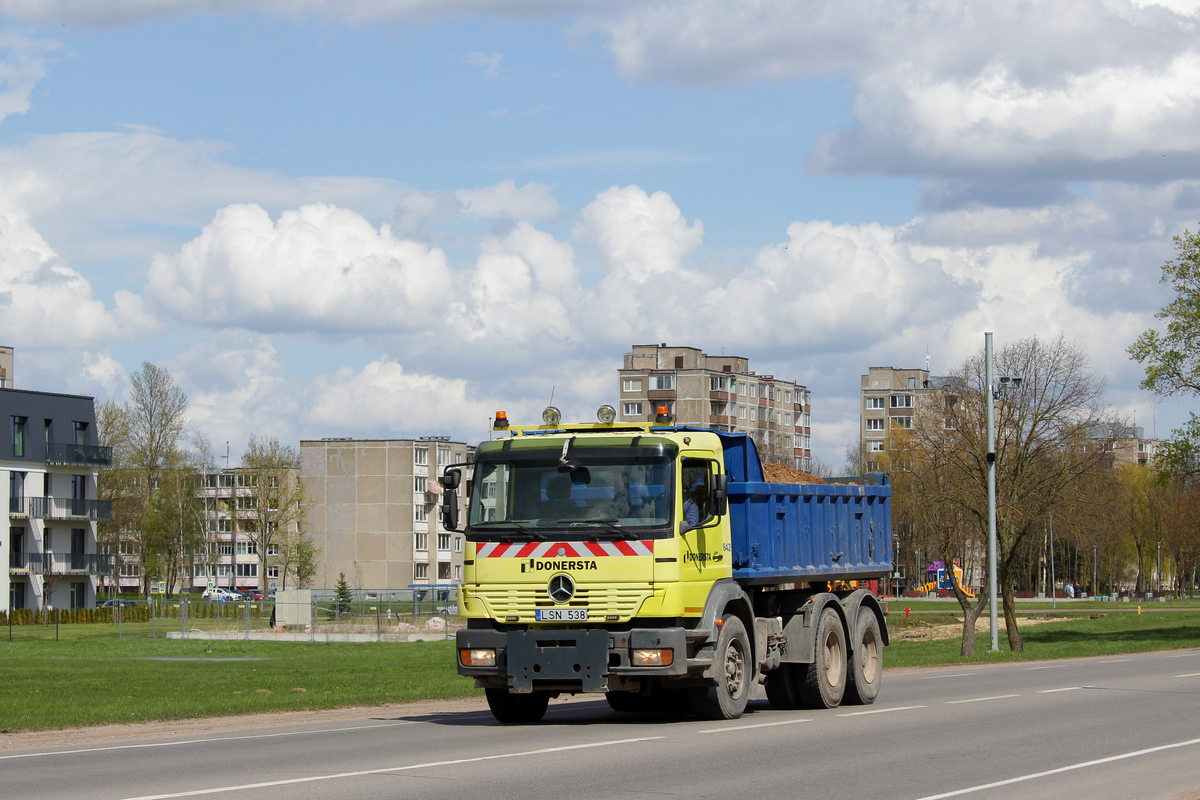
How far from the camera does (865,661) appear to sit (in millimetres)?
18938

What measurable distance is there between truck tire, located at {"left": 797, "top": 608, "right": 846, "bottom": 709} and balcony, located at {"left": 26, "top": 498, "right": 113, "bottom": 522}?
68014mm

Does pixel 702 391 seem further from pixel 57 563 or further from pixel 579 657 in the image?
pixel 579 657

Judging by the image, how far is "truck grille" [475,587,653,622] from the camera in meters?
14.9

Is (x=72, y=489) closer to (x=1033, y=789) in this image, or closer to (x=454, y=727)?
(x=454, y=727)

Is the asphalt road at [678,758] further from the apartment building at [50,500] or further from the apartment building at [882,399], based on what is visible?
the apartment building at [882,399]

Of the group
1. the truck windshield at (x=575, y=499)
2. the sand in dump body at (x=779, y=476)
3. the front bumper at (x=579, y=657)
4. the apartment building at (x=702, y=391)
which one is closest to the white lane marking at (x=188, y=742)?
the front bumper at (x=579, y=657)

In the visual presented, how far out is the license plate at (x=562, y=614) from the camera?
14992 mm

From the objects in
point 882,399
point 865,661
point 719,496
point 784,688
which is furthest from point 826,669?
point 882,399

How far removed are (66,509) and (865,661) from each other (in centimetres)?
6892

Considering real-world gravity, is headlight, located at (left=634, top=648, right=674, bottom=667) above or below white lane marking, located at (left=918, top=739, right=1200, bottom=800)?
above

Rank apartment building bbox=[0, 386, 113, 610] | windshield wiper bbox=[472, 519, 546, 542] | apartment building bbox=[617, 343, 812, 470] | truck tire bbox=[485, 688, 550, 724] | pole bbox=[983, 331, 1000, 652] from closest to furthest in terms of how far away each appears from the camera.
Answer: windshield wiper bbox=[472, 519, 546, 542], truck tire bbox=[485, 688, 550, 724], pole bbox=[983, 331, 1000, 652], apartment building bbox=[0, 386, 113, 610], apartment building bbox=[617, 343, 812, 470]

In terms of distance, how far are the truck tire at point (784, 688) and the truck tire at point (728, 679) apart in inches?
65.3

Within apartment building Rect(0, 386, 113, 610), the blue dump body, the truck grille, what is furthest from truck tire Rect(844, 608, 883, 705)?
apartment building Rect(0, 386, 113, 610)

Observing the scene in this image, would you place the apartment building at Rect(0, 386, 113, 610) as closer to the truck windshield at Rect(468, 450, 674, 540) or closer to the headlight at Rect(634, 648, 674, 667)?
the truck windshield at Rect(468, 450, 674, 540)
